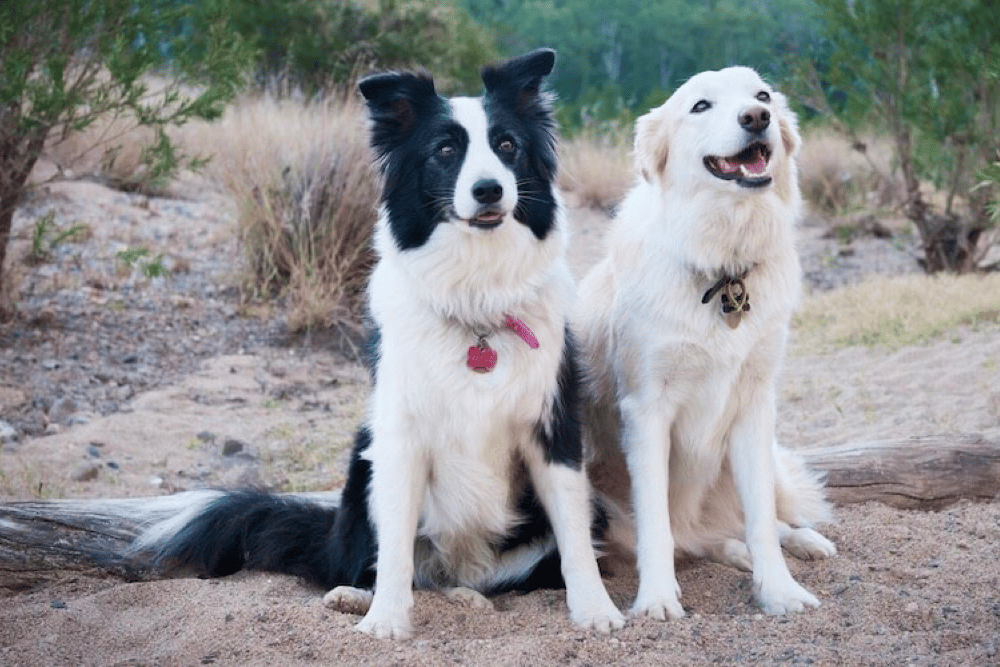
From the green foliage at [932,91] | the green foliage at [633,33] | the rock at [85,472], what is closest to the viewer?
the rock at [85,472]

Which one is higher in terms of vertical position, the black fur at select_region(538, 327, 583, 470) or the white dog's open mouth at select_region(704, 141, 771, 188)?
the white dog's open mouth at select_region(704, 141, 771, 188)

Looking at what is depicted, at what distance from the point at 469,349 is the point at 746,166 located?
1048 millimetres

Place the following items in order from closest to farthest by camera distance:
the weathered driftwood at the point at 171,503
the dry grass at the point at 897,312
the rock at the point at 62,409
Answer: the weathered driftwood at the point at 171,503 < the rock at the point at 62,409 < the dry grass at the point at 897,312

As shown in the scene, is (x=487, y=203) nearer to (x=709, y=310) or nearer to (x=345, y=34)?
(x=709, y=310)

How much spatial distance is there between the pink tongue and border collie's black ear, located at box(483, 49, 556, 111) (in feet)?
2.35

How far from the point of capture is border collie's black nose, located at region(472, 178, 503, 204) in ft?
11.0

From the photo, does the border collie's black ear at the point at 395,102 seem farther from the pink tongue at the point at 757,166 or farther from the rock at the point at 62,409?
the rock at the point at 62,409

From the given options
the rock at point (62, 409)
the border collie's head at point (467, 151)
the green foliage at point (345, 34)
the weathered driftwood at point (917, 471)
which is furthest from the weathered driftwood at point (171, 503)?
the green foliage at point (345, 34)

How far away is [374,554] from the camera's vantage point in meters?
3.75

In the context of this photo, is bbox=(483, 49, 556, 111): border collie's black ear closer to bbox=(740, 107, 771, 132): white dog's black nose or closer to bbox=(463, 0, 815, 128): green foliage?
bbox=(740, 107, 771, 132): white dog's black nose

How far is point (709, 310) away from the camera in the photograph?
11.8 feet

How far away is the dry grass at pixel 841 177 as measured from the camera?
12891mm

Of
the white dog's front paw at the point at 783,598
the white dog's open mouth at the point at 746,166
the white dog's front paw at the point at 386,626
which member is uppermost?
the white dog's open mouth at the point at 746,166

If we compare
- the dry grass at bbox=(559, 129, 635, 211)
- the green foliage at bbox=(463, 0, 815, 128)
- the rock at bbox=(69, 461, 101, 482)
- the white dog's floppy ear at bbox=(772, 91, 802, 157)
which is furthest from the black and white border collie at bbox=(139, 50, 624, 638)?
the green foliage at bbox=(463, 0, 815, 128)
